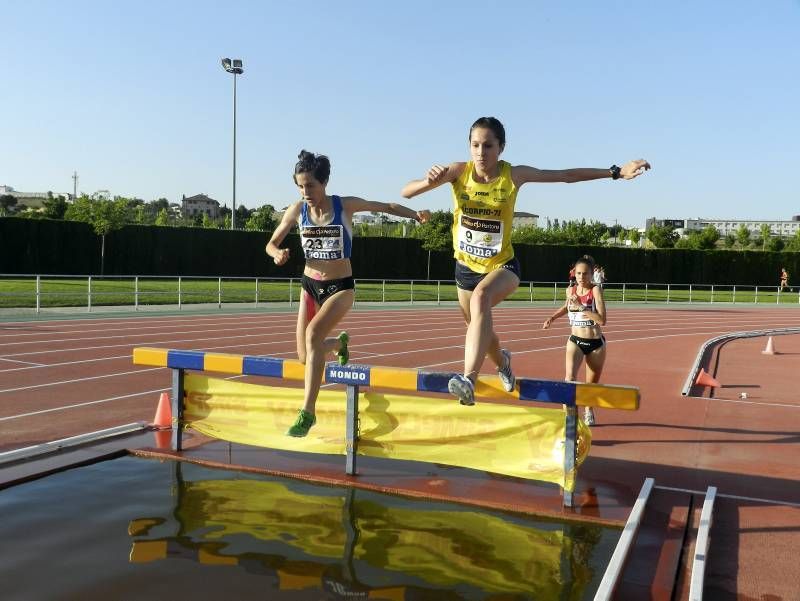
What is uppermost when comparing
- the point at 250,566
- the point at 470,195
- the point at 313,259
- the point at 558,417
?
the point at 470,195

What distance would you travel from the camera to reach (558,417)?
5.73 meters

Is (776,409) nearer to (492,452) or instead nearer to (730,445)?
(730,445)

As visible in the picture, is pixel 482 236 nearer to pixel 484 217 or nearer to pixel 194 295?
pixel 484 217

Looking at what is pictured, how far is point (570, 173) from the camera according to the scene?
15.3ft

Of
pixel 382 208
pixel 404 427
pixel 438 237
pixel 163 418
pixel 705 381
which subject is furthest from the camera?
pixel 438 237

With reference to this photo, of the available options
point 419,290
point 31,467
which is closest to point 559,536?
point 31,467

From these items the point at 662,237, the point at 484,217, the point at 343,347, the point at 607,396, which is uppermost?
the point at 662,237

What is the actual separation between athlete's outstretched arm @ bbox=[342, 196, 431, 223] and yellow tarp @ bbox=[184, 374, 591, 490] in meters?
1.72

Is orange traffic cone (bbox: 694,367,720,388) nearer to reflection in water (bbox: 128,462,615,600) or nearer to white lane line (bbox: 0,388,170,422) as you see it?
reflection in water (bbox: 128,462,615,600)

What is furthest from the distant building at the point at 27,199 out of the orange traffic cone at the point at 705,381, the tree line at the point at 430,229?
the orange traffic cone at the point at 705,381

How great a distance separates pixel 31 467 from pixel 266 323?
13.2m

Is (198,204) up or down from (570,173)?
up

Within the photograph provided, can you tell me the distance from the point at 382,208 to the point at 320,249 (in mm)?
511

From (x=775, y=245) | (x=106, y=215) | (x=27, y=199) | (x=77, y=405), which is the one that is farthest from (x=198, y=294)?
(x=27, y=199)
